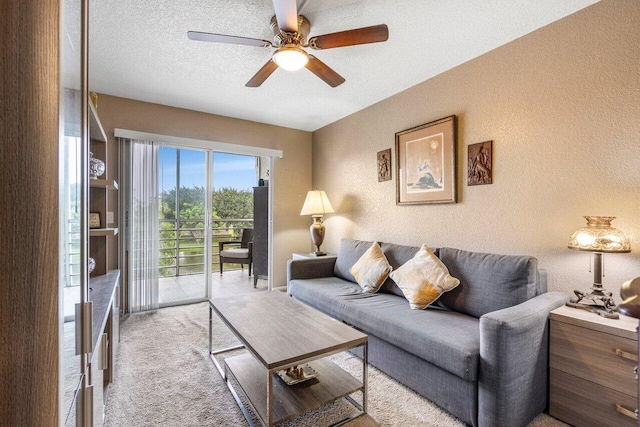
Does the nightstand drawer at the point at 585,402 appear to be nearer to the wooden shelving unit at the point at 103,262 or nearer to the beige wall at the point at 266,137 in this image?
the wooden shelving unit at the point at 103,262

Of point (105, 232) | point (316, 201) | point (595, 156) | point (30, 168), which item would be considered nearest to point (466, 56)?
point (595, 156)

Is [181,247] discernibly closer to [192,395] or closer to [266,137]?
[266,137]

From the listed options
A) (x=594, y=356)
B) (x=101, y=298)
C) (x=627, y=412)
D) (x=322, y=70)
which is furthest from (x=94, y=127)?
(x=627, y=412)

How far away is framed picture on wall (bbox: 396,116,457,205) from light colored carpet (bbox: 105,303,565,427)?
169 cm

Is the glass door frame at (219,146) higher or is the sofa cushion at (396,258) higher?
the glass door frame at (219,146)

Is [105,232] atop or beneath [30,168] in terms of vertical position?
beneath

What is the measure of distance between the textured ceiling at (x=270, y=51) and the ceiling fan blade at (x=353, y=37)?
245 millimetres

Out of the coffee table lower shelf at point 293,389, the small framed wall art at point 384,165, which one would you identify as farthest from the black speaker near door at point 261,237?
the coffee table lower shelf at point 293,389

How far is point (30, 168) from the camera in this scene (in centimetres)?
43

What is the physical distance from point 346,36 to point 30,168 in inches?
73.5

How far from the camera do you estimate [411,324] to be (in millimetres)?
1987

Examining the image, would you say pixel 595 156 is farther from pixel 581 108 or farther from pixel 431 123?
pixel 431 123

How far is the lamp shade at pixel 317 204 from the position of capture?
4055mm

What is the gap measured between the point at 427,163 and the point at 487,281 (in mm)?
1309
